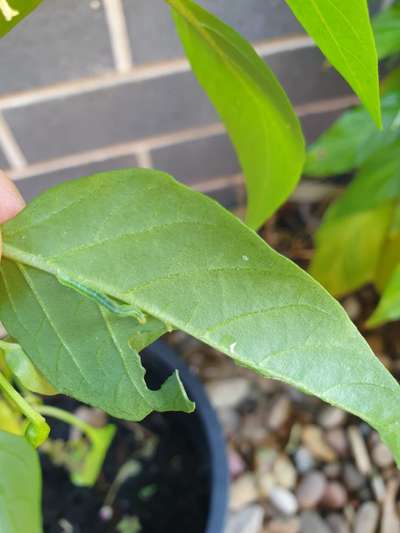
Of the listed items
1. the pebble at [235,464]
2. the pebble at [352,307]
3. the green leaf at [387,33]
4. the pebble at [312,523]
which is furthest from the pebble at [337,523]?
the green leaf at [387,33]

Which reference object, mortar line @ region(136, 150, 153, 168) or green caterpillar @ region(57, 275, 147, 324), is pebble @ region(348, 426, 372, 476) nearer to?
mortar line @ region(136, 150, 153, 168)

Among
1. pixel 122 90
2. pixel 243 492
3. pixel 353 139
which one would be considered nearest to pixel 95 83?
pixel 122 90

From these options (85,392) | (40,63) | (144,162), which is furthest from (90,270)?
(144,162)

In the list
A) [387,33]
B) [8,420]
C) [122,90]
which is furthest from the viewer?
[122,90]

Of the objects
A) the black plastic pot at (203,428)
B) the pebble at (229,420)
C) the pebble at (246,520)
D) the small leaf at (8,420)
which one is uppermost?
the small leaf at (8,420)

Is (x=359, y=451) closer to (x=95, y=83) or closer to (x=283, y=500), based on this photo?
(x=283, y=500)

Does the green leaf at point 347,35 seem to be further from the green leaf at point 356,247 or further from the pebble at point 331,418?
the pebble at point 331,418
